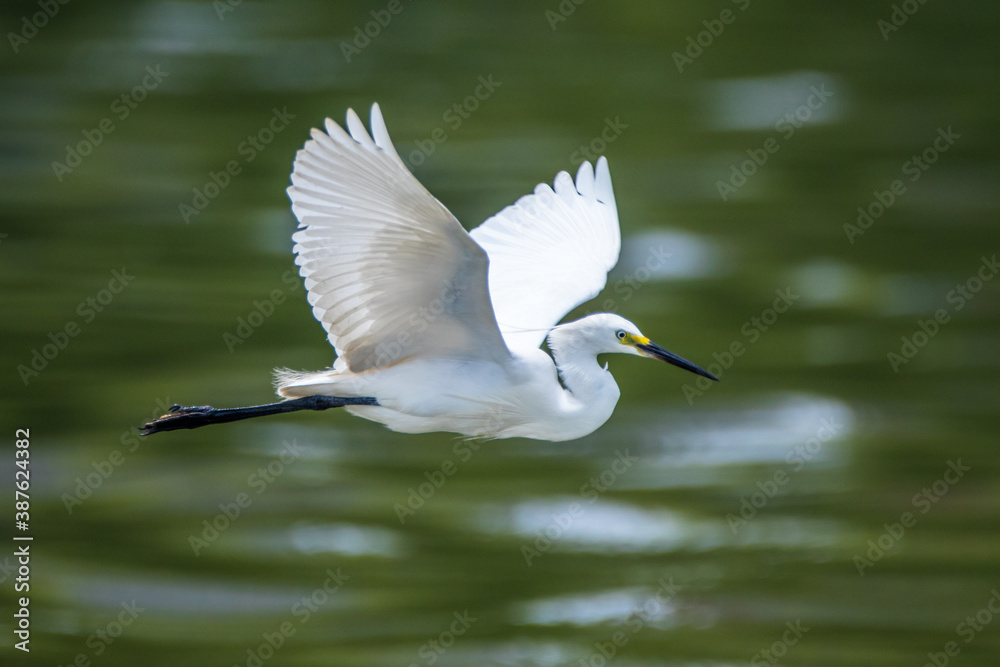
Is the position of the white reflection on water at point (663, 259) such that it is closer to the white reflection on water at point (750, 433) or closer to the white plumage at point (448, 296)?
the white reflection on water at point (750, 433)

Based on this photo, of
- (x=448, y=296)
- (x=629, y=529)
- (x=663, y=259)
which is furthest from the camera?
(x=663, y=259)

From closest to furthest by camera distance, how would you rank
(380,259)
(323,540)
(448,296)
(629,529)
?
(380,259), (448,296), (323,540), (629,529)

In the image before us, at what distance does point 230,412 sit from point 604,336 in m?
1.33

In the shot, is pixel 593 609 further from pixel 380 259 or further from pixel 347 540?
pixel 380 259

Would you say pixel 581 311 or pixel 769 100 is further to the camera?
pixel 769 100

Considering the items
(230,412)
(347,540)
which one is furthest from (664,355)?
(347,540)

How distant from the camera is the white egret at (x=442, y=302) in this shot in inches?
155

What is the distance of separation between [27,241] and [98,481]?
3956 mm

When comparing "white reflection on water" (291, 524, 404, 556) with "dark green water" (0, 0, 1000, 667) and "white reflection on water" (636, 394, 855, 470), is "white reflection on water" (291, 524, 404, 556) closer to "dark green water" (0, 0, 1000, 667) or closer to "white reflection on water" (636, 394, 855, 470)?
"dark green water" (0, 0, 1000, 667)

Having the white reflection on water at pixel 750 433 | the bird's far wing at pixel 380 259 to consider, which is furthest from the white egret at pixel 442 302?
the white reflection on water at pixel 750 433

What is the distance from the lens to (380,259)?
4117mm

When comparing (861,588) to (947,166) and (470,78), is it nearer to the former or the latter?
(947,166)

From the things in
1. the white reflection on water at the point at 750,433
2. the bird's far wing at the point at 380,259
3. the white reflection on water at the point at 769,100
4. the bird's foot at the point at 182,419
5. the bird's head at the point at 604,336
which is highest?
the bird's far wing at the point at 380,259

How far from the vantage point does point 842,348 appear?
1213cm
